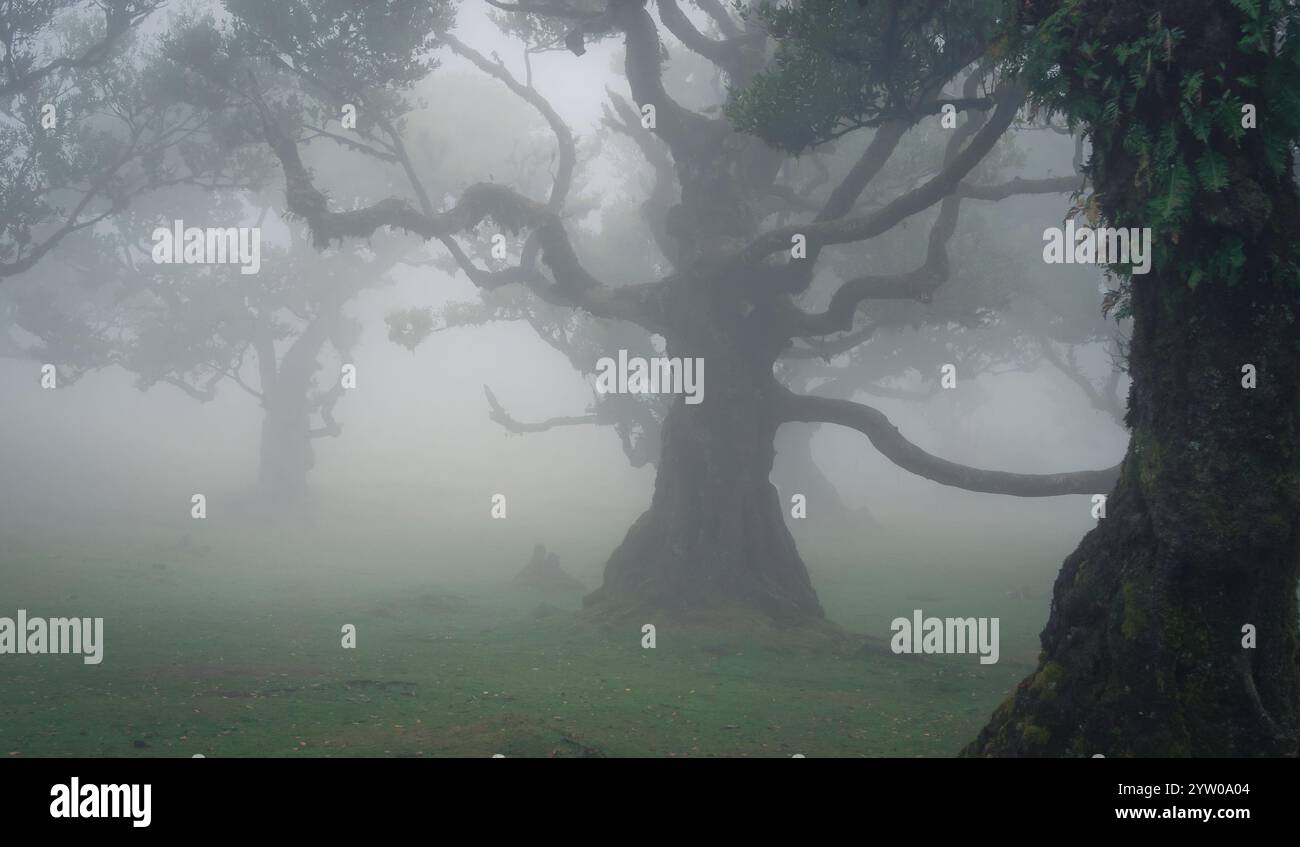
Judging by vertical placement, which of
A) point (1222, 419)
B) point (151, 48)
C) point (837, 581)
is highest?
point (151, 48)

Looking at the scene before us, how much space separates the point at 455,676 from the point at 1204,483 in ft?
40.4

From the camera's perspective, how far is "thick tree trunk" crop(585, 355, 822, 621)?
70.1 ft

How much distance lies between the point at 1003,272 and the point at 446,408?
→ 255 feet

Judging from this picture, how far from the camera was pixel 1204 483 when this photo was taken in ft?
27.6

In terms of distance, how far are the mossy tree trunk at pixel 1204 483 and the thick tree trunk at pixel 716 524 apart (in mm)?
12374

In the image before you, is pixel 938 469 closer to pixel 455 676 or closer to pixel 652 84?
pixel 455 676

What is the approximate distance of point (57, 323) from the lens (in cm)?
4212

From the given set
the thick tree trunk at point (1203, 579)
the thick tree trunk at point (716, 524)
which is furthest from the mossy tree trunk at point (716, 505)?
the thick tree trunk at point (1203, 579)

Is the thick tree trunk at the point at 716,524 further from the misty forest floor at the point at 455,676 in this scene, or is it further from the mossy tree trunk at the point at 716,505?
the misty forest floor at the point at 455,676

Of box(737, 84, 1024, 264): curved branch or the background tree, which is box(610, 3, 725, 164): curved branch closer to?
the background tree

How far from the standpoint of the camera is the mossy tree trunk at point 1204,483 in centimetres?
816

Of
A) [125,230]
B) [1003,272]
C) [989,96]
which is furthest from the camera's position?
[125,230]
